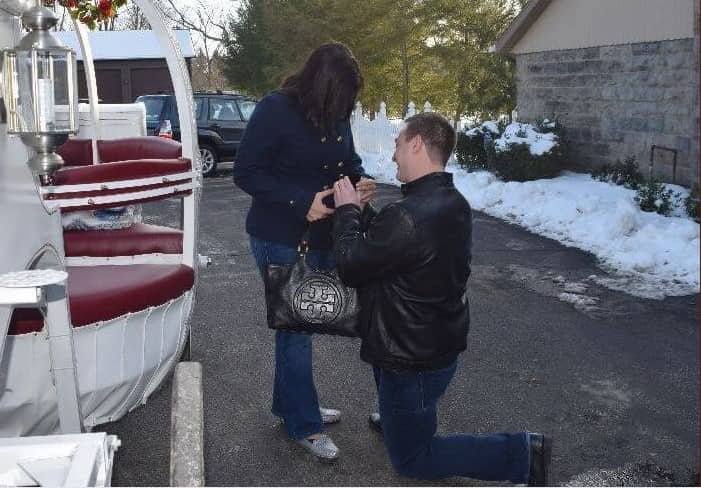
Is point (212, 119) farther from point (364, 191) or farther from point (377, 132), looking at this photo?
point (364, 191)

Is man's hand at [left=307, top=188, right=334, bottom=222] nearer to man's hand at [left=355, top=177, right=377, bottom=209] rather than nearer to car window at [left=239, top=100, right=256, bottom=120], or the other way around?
man's hand at [left=355, top=177, right=377, bottom=209]

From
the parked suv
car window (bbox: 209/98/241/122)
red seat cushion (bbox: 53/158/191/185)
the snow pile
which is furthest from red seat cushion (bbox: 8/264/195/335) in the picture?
car window (bbox: 209/98/241/122)

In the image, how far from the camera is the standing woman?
3.73m

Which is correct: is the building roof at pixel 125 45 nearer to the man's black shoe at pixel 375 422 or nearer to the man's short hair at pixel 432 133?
the man's black shoe at pixel 375 422

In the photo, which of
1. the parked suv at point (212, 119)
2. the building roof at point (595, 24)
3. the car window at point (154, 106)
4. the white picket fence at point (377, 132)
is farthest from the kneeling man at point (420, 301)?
the white picket fence at point (377, 132)

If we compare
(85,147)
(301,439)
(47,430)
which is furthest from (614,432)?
(85,147)

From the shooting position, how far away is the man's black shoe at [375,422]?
432 centimetres

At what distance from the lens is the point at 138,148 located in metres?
5.78

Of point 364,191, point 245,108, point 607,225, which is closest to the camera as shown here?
point 364,191

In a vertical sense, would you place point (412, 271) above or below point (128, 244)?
above

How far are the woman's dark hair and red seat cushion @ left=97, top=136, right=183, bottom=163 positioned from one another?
1.69 metres

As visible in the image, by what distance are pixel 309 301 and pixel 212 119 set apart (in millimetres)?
15285

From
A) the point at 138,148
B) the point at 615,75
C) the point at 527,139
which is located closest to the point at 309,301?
the point at 138,148

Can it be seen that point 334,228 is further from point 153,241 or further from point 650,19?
point 650,19
